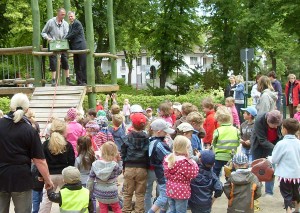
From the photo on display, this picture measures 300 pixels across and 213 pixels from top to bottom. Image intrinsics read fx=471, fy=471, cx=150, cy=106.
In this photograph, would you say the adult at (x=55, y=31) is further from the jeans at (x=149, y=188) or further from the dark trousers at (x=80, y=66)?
the jeans at (x=149, y=188)

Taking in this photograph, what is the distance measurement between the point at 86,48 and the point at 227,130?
5.33 metres

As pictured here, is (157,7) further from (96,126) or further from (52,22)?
(96,126)

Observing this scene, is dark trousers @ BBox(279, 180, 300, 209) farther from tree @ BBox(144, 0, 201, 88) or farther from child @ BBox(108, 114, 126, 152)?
tree @ BBox(144, 0, 201, 88)

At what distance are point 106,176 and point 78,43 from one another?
20.0 ft

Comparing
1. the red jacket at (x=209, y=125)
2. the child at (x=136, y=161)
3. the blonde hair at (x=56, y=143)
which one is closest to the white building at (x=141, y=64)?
the red jacket at (x=209, y=125)

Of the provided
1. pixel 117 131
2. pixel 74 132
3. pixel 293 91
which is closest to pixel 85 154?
pixel 74 132

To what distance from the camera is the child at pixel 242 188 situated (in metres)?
5.91

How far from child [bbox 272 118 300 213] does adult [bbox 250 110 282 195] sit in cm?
63

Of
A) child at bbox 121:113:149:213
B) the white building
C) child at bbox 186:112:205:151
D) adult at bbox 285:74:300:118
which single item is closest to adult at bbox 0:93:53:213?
child at bbox 121:113:149:213

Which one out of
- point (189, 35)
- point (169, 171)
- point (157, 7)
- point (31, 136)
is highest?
point (157, 7)

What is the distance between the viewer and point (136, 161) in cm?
655

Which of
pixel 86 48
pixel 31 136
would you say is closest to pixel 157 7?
pixel 86 48

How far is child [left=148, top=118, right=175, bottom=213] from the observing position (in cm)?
636

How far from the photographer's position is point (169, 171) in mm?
5805
